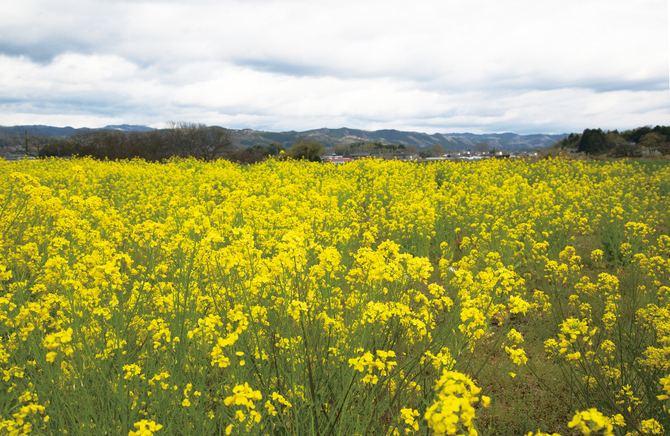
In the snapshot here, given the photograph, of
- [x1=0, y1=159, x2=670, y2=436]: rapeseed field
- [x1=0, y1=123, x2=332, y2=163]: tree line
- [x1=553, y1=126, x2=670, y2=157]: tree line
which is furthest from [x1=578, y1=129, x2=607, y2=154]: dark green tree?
[x1=0, y1=159, x2=670, y2=436]: rapeseed field

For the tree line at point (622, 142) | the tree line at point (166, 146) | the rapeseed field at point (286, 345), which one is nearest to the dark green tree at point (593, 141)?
the tree line at point (622, 142)

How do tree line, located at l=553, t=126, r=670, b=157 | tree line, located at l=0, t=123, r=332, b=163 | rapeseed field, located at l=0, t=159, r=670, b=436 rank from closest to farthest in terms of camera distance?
1. rapeseed field, located at l=0, t=159, r=670, b=436
2. tree line, located at l=0, t=123, r=332, b=163
3. tree line, located at l=553, t=126, r=670, b=157

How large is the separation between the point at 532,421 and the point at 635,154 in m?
46.8

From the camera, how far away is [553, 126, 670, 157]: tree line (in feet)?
130

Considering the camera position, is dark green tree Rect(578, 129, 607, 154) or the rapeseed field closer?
the rapeseed field

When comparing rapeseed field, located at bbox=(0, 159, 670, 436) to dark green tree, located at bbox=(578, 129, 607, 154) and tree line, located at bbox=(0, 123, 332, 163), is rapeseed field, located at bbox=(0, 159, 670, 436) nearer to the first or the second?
tree line, located at bbox=(0, 123, 332, 163)

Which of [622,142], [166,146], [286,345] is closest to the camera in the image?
[286,345]

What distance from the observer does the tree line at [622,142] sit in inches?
1561

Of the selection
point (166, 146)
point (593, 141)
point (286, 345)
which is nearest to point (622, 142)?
point (593, 141)

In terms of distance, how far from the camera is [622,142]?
4869 centimetres

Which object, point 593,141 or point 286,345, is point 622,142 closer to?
point 593,141

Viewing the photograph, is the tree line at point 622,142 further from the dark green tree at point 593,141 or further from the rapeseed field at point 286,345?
the rapeseed field at point 286,345

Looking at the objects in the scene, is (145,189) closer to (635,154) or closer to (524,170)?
(524,170)

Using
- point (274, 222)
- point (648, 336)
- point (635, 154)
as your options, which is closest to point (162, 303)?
point (274, 222)
